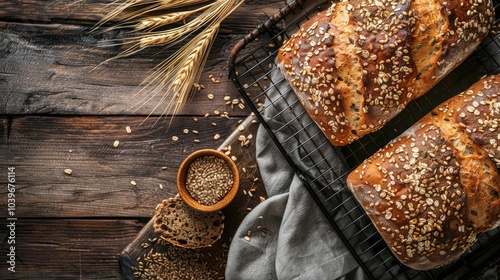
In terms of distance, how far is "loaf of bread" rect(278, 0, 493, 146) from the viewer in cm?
263

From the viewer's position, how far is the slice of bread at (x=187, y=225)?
10.1 ft

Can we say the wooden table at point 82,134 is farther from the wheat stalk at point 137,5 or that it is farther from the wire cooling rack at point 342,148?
the wire cooling rack at point 342,148

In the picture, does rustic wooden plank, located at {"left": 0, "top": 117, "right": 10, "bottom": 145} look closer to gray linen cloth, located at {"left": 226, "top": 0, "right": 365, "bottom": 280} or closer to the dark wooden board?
the dark wooden board

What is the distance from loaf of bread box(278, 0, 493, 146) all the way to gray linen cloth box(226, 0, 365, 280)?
336 mm

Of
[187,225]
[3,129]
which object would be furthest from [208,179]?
[3,129]

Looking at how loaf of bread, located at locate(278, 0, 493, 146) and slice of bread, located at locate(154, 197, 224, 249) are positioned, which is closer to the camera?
loaf of bread, located at locate(278, 0, 493, 146)

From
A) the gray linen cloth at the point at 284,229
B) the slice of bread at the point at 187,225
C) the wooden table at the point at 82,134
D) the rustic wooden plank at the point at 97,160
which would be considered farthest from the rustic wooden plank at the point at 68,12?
the slice of bread at the point at 187,225

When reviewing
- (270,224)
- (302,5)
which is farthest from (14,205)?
(302,5)

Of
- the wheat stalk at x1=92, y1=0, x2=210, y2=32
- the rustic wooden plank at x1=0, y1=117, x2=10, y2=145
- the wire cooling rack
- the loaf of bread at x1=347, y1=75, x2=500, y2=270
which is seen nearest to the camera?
the loaf of bread at x1=347, y1=75, x2=500, y2=270

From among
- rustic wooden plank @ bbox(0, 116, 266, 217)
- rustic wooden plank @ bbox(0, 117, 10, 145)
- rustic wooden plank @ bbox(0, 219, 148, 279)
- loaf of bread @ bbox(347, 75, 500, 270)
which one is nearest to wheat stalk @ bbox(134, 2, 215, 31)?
rustic wooden plank @ bbox(0, 116, 266, 217)

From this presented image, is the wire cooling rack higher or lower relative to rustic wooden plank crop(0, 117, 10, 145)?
lower

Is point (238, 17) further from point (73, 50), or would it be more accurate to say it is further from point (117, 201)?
point (117, 201)

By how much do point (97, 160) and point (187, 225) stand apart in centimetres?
74

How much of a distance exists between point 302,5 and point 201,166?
43.9 inches
